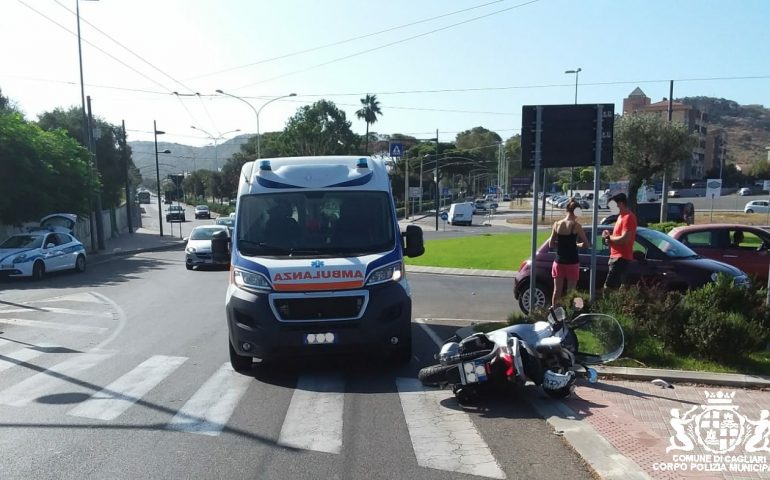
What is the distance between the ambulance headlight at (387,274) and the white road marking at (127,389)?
2.72 m

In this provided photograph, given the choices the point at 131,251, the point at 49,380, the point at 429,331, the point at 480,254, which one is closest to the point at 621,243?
the point at 429,331

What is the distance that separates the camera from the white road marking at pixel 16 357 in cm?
832

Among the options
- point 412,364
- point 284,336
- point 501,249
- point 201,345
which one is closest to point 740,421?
point 412,364

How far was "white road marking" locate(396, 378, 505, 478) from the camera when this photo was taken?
4.77 meters

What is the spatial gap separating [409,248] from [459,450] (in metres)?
3.61

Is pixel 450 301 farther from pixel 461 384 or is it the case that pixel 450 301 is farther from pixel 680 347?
pixel 461 384

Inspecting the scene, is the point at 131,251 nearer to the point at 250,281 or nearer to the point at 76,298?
the point at 76,298

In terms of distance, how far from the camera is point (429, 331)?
10375 millimetres

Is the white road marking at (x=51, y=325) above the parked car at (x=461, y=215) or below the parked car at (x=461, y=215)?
above

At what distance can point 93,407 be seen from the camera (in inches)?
248

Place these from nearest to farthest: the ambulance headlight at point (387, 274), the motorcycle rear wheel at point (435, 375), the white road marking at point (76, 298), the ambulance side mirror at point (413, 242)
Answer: the motorcycle rear wheel at point (435, 375), the ambulance headlight at point (387, 274), the ambulance side mirror at point (413, 242), the white road marking at point (76, 298)

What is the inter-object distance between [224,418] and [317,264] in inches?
77.8
